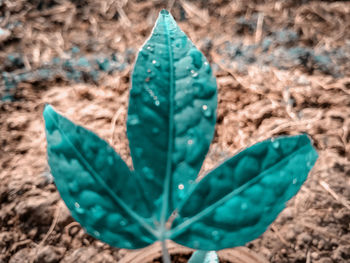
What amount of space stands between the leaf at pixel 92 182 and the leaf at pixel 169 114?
31 millimetres

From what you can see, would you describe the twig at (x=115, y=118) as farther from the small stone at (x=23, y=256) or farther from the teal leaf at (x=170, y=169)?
the teal leaf at (x=170, y=169)

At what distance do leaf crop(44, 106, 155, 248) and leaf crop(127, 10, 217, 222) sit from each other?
1.2 inches

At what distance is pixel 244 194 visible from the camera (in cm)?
33

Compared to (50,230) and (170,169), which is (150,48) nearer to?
(170,169)

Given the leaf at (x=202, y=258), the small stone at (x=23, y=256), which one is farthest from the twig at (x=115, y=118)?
the leaf at (x=202, y=258)

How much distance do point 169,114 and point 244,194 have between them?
0.37ft

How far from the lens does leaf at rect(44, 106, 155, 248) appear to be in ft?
1.05

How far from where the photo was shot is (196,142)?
36 centimetres

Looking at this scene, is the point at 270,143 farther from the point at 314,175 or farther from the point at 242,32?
the point at 242,32

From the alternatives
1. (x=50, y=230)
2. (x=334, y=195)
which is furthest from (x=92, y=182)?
(x=334, y=195)

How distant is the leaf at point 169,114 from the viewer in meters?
0.35

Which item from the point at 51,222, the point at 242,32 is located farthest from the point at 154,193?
the point at 242,32

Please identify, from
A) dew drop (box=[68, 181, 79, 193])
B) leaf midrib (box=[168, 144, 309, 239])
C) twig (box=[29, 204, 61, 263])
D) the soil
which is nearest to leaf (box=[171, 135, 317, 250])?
leaf midrib (box=[168, 144, 309, 239])

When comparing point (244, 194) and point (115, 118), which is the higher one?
point (244, 194)
